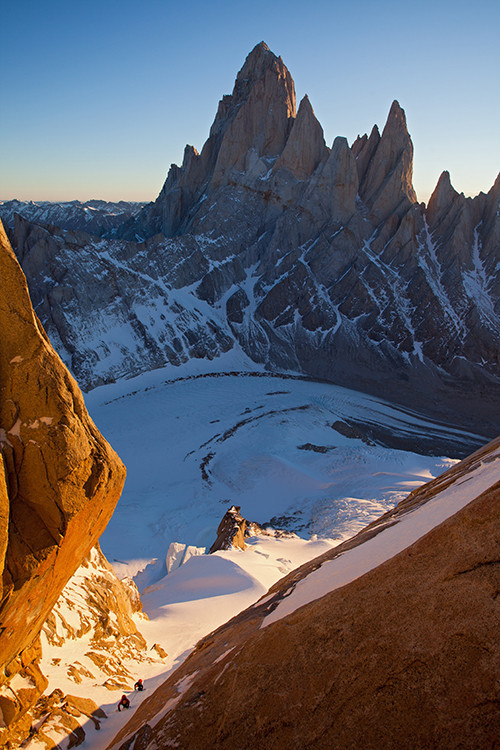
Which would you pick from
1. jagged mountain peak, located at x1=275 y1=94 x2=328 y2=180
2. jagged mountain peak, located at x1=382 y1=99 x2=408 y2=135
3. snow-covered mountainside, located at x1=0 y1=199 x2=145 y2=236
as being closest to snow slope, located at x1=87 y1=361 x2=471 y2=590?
jagged mountain peak, located at x1=275 y1=94 x2=328 y2=180

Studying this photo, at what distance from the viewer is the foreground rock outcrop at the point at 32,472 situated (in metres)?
5.79

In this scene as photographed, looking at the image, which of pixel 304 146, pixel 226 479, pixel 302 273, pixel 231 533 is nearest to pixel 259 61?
pixel 304 146

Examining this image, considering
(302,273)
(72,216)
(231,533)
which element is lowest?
(231,533)

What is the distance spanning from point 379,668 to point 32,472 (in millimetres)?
4696

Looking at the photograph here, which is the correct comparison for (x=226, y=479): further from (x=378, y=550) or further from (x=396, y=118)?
(x=396, y=118)

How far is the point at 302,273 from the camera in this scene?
6662 centimetres

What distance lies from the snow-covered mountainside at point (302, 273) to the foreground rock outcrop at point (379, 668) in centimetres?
4816

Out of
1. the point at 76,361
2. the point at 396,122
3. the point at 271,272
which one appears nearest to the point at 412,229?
the point at 396,122

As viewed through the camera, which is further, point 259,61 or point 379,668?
point 259,61

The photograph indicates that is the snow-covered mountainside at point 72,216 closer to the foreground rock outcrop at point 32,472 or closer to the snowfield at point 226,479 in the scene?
the snowfield at point 226,479

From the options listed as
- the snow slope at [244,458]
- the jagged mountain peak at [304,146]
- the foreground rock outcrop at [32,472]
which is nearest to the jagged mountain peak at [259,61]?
the jagged mountain peak at [304,146]

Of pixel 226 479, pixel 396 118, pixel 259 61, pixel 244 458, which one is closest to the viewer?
pixel 226 479

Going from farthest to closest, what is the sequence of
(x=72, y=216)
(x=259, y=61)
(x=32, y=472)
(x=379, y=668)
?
(x=72, y=216) < (x=259, y=61) < (x=32, y=472) < (x=379, y=668)

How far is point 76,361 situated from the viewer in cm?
4878
